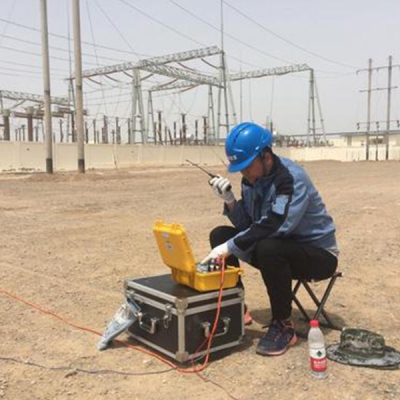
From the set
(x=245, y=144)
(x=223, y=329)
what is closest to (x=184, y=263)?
(x=223, y=329)

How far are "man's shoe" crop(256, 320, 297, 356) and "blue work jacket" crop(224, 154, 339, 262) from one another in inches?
19.4

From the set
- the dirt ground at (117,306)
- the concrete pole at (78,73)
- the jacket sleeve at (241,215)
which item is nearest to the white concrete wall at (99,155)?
the concrete pole at (78,73)

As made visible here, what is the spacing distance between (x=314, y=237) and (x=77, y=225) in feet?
20.8

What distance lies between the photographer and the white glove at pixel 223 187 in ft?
12.3

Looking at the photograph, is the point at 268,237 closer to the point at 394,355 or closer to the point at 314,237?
the point at 314,237

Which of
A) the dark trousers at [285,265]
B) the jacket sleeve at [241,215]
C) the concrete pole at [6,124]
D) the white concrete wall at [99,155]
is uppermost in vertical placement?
the concrete pole at [6,124]

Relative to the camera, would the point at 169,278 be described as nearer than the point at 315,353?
No

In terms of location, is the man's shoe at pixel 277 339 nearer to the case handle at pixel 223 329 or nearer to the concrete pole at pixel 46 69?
the case handle at pixel 223 329

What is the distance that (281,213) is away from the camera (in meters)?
3.45

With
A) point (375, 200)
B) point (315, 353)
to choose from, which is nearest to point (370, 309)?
point (315, 353)

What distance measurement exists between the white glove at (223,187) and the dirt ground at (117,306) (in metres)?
1.03

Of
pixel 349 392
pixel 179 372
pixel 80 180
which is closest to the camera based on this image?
pixel 349 392

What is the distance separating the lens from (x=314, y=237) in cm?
370

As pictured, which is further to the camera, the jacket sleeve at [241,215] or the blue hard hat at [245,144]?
the jacket sleeve at [241,215]
